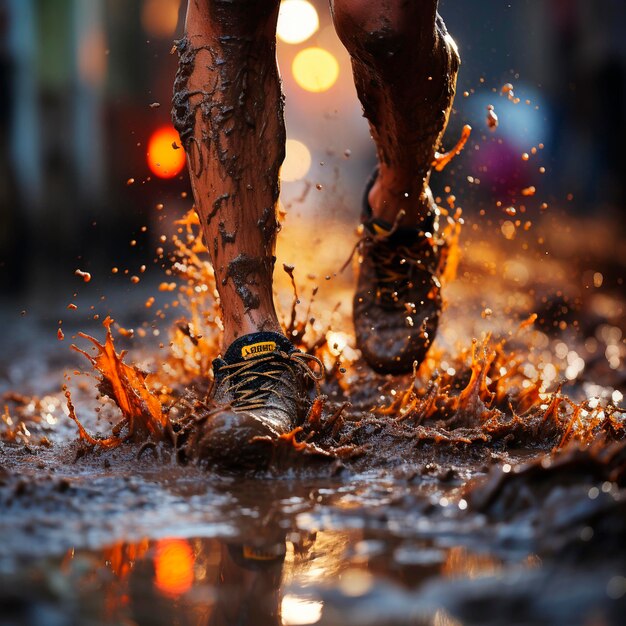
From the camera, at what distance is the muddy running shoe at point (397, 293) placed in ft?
12.7

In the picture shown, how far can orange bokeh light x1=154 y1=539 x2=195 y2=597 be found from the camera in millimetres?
1845

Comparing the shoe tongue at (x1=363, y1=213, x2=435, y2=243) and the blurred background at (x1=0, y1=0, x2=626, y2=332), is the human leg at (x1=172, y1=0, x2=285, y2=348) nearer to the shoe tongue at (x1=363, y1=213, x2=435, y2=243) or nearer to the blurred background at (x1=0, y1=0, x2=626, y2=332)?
the shoe tongue at (x1=363, y1=213, x2=435, y2=243)

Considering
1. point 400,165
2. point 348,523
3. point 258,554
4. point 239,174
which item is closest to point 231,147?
point 239,174

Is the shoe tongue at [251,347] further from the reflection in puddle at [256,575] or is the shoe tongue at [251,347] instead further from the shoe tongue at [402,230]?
the shoe tongue at [402,230]

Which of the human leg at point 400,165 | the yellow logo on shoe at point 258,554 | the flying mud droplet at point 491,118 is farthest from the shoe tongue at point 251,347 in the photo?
the flying mud droplet at point 491,118

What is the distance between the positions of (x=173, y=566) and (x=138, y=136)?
9404 millimetres

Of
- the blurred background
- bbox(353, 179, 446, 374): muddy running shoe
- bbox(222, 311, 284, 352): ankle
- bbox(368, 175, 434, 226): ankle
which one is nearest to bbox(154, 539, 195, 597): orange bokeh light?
bbox(222, 311, 284, 352): ankle

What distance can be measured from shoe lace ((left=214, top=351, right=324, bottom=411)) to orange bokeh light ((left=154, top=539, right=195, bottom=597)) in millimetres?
864

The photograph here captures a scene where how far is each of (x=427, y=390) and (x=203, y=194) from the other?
45.4 inches

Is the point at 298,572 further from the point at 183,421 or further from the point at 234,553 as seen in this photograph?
the point at 183,421

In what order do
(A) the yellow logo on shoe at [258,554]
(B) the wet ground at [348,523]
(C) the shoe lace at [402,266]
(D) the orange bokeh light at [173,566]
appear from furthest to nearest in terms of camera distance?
(C) the shoe lace at [402,266] < (A) the yellow logo on shoe at [258,554] < (D) the orange bokeh light at [173,566] < (B) the wet ground at [348,523]

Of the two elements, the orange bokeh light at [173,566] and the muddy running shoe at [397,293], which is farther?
the muddy running shoe at [397,293]

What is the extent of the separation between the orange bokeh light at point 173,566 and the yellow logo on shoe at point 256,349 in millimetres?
947

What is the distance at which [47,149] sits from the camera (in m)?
10.7
